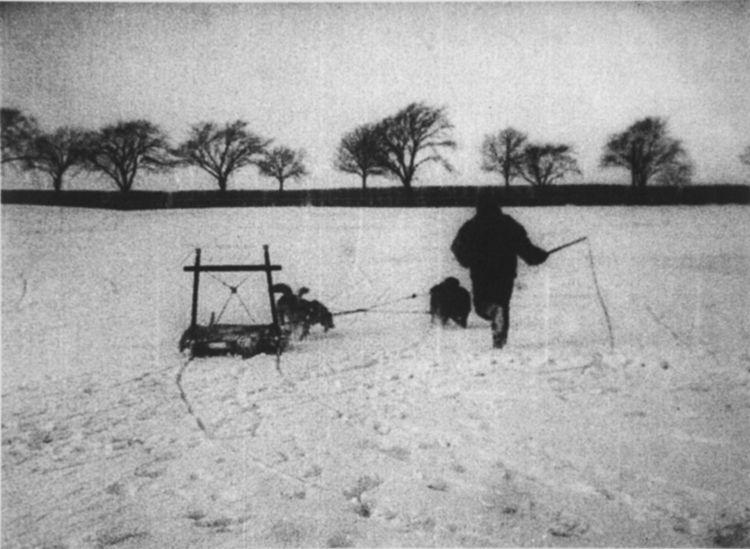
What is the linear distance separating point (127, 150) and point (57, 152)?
3.06m

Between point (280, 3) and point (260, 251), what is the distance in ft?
48.6

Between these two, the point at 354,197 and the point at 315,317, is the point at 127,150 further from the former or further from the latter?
the point at 354,197

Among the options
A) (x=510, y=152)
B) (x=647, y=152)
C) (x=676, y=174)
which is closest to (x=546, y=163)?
(x=510, y=152)

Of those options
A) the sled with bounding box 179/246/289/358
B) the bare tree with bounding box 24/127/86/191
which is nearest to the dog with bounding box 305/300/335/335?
the sled with bounding box 179/246/289/358

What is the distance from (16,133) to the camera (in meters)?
9.53

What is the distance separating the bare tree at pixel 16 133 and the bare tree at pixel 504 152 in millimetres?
10676

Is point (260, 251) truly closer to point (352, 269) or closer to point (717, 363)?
point (352, 269)

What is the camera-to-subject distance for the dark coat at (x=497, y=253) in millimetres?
7637

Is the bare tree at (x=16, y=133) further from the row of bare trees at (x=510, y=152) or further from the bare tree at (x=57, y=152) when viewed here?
the row of bare trees at (x=510, y=152)

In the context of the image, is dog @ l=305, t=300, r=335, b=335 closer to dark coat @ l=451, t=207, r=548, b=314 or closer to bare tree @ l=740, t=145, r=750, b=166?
dark coat @ l=451, t=207, r=548, b=314

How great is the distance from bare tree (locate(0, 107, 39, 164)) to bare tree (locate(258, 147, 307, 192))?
8.16 meters

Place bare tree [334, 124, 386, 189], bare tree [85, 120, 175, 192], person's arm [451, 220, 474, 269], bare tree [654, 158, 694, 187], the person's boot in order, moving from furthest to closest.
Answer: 1. bare tree [334, 124, 386, 189]
2. bare tree [85, 120, 175, 192]
3. bare tree [654, 158, 694, 187]
4. person's arm [451, 220, 474, 269]
5. the person's boot

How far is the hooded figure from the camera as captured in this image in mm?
7633

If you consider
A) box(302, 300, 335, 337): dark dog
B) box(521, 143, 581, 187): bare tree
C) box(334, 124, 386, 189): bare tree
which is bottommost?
box(302, 300, 335, 337): dark dog
